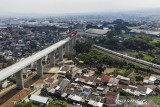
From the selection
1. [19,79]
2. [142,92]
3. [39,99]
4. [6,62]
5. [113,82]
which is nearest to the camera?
[39,99]

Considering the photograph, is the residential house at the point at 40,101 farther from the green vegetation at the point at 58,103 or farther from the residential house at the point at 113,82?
the residential house at the point at 113,82

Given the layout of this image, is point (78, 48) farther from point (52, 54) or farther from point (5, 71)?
point (5, 71)

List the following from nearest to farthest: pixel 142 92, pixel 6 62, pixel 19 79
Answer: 1. pixel 142 92
2. pixel 19 79
3. pixel 6 62

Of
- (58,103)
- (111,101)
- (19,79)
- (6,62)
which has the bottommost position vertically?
(58,103)

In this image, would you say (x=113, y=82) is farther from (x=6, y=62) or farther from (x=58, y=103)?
(x=6, y=62)

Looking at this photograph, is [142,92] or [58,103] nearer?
[58,103]

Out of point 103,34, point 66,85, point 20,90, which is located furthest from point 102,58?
point 103,34

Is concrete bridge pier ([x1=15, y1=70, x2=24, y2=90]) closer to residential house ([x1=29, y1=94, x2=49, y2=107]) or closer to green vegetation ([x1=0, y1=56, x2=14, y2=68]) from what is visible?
residential house ([x1=29, y1=94, x2=49, y2=107])

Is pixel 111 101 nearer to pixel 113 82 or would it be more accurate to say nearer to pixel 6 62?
pixel 113 82

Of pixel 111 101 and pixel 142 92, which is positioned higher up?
pixel 111 101

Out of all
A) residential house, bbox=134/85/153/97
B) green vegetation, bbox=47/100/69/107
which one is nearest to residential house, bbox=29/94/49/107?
green vegetation, bbox=47/100/69/107

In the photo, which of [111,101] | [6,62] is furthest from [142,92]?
[6,62]
